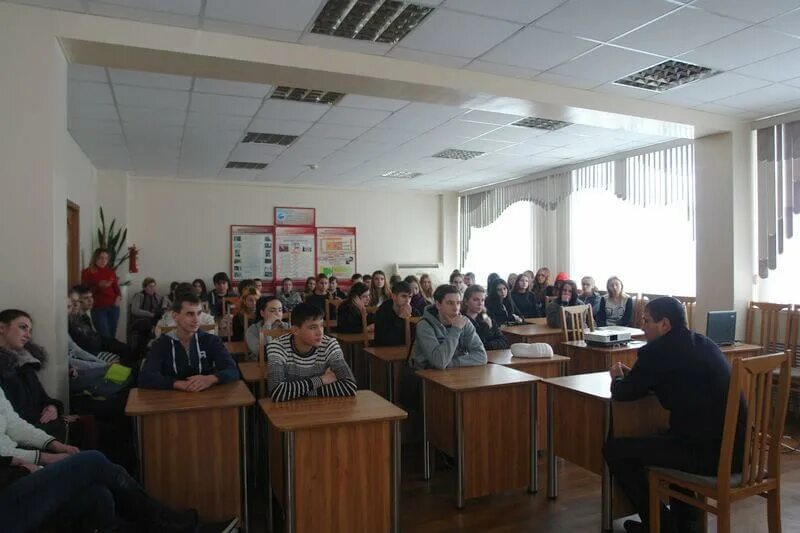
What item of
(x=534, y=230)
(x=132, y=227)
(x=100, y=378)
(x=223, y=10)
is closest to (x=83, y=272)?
(x=132, y=227)

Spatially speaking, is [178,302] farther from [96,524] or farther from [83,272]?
[83,272]

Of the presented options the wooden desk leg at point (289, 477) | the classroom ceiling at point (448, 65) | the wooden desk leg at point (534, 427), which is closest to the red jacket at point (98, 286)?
the classroom ceiling at point (448, 65)

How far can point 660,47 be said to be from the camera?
4164 mm

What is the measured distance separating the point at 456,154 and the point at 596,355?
13.0 ft

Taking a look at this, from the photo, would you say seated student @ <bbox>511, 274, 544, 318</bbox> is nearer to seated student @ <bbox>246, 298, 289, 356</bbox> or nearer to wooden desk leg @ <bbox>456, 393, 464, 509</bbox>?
seated student @ <bbox>246, 298, 289, 356</bbox>

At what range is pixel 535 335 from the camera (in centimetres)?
581

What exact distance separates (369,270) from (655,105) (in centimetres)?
696

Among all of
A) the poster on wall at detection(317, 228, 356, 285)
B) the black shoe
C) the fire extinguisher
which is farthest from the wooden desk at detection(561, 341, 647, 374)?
the fire extinguisher

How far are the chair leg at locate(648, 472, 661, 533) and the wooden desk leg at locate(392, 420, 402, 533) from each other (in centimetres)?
126

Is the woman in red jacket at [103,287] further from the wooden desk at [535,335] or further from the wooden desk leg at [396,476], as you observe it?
the wooden desk leg at [396,476]

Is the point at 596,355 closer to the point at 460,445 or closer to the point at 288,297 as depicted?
the point at 460,445

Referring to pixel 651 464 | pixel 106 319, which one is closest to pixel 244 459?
pixel 651 464

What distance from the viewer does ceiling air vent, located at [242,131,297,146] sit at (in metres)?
6.81

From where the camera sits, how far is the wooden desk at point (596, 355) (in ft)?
16.3
